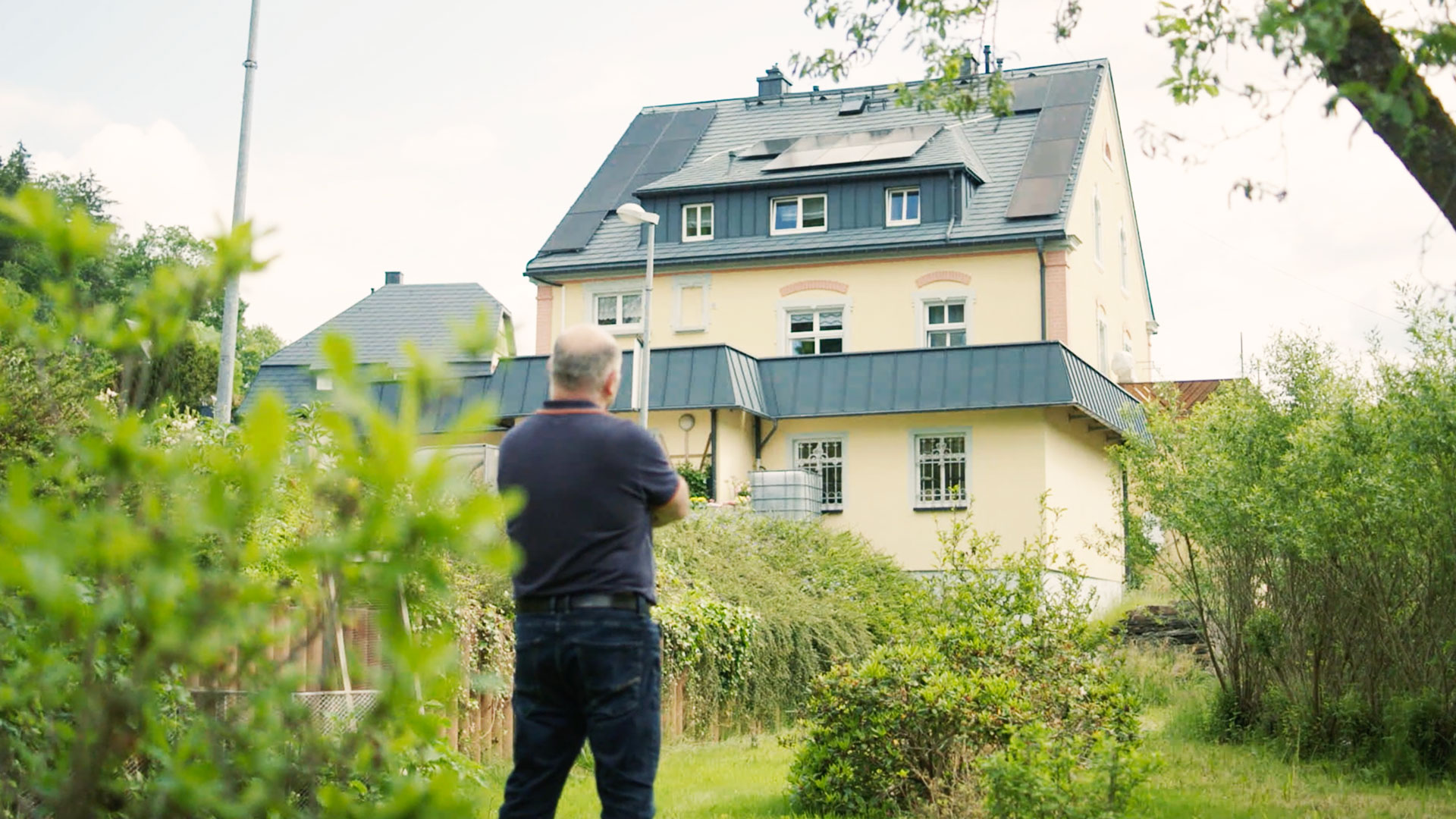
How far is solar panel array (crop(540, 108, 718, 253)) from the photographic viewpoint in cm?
3328

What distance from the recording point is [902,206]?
1214 inches

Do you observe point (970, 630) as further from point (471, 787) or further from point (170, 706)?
point (170, 706)

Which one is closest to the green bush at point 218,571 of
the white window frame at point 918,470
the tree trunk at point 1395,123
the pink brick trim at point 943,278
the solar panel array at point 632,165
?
the tree trunk at point 1395,123

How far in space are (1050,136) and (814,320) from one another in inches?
275

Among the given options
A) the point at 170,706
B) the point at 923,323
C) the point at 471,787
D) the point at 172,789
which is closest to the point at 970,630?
the point at 471,787

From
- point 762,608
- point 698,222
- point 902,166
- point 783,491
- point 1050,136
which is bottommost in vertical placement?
point 762,608

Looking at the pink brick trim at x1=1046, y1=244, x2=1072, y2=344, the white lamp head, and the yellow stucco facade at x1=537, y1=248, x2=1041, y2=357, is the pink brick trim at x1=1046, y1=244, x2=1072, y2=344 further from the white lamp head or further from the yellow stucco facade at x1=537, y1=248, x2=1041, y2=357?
the white lamp head

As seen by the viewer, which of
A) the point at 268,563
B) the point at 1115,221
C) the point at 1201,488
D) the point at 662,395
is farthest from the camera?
the point at 1115,221

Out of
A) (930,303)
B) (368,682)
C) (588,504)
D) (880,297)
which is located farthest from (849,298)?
(368,682)

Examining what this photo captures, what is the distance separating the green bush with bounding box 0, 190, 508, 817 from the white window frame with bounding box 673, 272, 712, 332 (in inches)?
1134

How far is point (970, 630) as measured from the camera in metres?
8.05

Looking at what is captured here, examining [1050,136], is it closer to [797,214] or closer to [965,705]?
[797,214]

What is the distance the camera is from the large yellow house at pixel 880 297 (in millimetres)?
24906

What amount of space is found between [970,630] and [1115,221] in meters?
30.0
